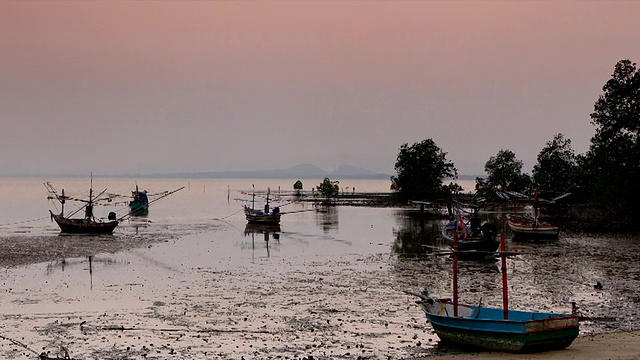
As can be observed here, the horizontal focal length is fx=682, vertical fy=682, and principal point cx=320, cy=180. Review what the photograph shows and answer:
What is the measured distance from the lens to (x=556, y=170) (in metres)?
94.9

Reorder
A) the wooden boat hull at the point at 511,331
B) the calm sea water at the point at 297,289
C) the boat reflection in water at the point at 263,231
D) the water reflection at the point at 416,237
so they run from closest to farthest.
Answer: the wooden boat hull at the point at 511,331 < the calm sea water at the point at 297,289 < the water reflection at the point at 416,237 < the boat reflection in water at the point at 263,231

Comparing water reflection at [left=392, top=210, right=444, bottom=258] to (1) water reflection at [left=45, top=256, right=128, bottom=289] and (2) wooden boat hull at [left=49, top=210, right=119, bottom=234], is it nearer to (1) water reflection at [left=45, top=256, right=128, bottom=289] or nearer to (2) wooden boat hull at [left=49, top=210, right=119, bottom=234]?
(1) water reflection at [left=45, top=256, right=128, bottom=289]

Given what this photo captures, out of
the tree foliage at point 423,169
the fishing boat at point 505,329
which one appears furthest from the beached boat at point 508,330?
the tree foliage at point 423,169

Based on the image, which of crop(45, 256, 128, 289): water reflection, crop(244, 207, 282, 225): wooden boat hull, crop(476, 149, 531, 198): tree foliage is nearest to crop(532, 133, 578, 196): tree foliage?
crop(476, 149, 531, 198): tree foliage

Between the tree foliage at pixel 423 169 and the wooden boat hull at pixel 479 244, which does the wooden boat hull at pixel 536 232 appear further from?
the tree foliage at pixel 423 169

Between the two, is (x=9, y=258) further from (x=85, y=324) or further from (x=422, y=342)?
(x=422, y=342)

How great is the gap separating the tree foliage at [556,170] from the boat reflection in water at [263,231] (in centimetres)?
3884

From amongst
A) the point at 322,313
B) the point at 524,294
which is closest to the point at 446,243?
the point at 524,294

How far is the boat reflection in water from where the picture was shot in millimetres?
60906

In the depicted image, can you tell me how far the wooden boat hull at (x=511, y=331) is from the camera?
62.8 feet

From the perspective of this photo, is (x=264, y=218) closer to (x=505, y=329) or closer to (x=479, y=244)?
(x=479, y=244)

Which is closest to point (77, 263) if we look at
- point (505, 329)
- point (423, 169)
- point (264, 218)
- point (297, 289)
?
point (297, 289)

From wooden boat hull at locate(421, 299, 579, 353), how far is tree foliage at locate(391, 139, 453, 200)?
299 ft

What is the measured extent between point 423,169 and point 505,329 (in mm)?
92828
